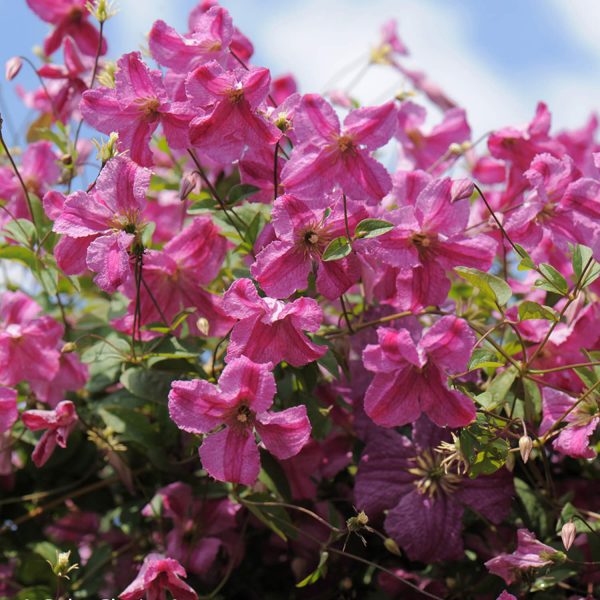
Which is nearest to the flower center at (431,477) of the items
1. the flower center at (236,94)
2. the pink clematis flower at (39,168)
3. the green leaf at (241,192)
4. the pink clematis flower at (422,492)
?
the pink clematis flower at (422,492)

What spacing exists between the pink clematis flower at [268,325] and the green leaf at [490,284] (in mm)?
158

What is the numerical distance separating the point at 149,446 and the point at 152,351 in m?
0.16

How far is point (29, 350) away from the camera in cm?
117

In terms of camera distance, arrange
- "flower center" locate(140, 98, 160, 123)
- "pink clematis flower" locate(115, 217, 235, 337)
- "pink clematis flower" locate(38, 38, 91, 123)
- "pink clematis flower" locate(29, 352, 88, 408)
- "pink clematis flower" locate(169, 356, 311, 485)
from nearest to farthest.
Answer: "pink clematis flower" locate(169, 356, 311, 485), "flower center" locate(140, 98, 160, 123), "pink clematis flower" locate(115, 217, 235, 337), "pink clematis flower" locate(29, 352, 88, 408), "pink clematis flower" locate(38, 38, 91, 123)

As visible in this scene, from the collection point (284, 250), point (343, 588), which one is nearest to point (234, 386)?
point (284, 250)

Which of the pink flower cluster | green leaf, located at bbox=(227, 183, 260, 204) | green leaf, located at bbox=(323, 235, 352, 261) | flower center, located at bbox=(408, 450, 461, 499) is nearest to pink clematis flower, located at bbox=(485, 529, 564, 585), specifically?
the pink flower cluster

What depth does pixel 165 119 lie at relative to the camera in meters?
1.01

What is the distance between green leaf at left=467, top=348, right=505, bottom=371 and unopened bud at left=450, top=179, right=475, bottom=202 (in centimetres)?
16

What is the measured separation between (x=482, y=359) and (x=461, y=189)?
18 centimetres

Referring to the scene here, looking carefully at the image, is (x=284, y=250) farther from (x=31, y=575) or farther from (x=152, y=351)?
(x=31, y=575)

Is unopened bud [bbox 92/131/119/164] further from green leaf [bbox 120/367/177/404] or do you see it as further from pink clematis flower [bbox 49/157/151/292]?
green leaf [bbox 120/367/177/404]

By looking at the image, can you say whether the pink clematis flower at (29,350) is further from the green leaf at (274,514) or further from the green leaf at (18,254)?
the green leaf at (274,514)

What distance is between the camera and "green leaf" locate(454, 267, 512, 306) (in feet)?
3.15

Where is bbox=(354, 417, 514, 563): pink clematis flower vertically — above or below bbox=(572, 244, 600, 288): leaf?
below
